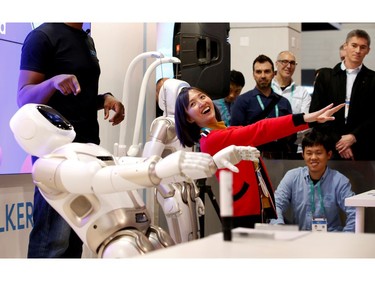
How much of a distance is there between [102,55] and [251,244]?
2.21 meters

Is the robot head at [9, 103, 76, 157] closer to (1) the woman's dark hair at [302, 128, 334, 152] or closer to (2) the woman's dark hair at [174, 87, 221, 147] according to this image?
(2) the woman's dark hair at [174, 87, 221, 147]

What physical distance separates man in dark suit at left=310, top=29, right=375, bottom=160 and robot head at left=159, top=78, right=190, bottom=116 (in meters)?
1.07

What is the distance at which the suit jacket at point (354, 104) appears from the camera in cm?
407

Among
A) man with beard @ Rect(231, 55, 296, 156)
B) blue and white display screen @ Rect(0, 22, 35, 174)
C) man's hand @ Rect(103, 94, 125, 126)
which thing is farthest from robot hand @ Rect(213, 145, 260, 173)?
man with beard @ Rect(231, 55, 296, 156)

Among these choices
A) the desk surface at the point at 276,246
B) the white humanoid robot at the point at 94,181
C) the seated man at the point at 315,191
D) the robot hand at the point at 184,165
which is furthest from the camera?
the seated man at the point at 315,191

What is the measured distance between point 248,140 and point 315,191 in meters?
1.12

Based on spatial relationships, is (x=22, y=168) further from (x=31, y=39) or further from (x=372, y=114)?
(x=372, y=114)

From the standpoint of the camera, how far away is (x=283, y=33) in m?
6.80

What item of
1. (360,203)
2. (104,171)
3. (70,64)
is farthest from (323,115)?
(70,64)

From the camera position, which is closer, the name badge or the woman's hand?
the woman's hand

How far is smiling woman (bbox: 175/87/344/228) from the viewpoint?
2.96 m

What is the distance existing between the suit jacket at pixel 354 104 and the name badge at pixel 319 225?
1.72 feet

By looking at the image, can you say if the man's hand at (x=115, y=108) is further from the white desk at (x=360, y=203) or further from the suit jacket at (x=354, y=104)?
the suit jacket at (x=354, y=104)

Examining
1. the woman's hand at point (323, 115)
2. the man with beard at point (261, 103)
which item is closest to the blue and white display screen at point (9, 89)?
the woman's hand at point (323, 115)
